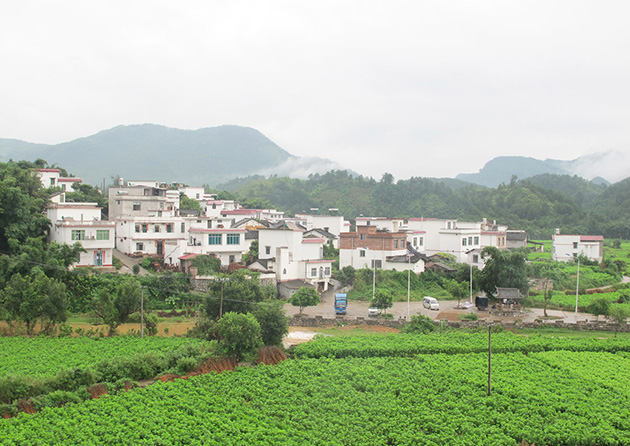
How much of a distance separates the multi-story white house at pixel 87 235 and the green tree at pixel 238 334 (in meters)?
13.9

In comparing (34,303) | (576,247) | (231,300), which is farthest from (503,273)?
(34,303)

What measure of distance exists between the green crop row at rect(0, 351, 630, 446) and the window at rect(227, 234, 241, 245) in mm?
16766

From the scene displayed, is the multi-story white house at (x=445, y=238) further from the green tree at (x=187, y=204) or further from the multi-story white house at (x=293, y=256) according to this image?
the green tree at (x=187, y=204)

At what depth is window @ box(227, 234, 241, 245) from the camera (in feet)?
118

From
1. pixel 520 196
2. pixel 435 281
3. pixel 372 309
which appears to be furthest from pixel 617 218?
pixel 372 309

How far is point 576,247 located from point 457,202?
139 feet

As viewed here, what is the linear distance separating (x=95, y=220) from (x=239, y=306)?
42.7ft

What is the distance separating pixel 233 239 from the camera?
118ft

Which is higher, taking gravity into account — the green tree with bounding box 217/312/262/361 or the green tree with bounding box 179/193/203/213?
the green tree with bounding box 179/193/203/213

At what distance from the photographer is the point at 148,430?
14062 mm

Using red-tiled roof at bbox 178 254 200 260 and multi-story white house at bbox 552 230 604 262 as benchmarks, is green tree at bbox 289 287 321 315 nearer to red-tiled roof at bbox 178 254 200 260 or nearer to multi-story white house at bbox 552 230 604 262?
red-tiled roof at bbox 178 254 200 260

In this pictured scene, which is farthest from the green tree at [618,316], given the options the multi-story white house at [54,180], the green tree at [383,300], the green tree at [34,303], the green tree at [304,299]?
the multi-story white house at [54,180]

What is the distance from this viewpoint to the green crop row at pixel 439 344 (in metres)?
21.3

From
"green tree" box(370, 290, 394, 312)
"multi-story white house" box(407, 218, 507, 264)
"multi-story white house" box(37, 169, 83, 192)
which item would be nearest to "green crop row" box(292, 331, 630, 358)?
"green tree" box(370, 290, 394, 312)
